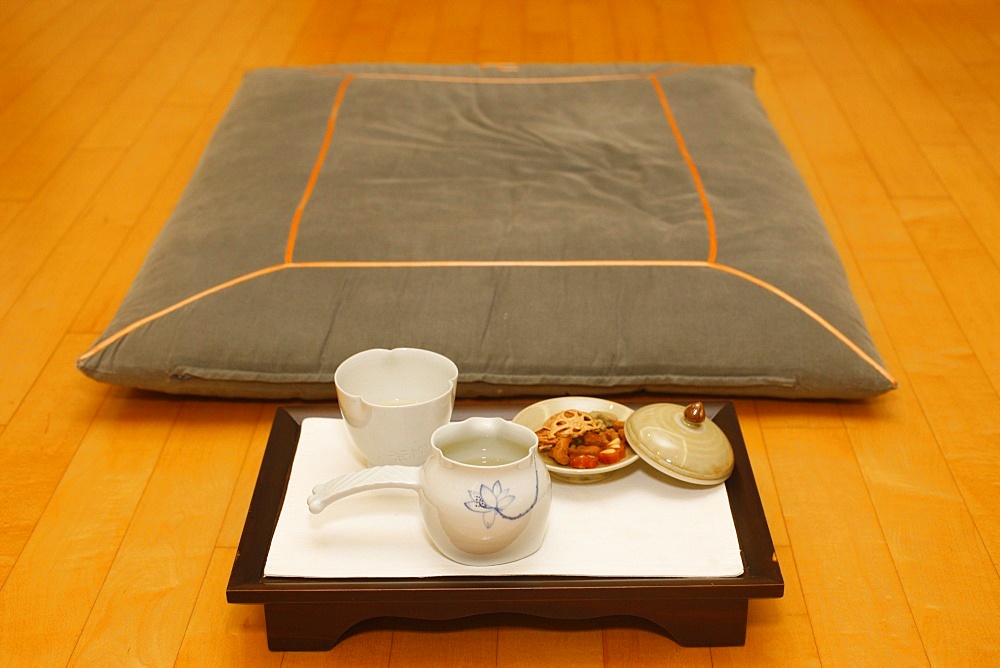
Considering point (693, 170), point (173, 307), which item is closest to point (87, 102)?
point (173, 307)

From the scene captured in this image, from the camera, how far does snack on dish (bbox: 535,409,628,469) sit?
1326mm

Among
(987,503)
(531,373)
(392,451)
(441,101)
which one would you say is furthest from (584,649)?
(441,101)

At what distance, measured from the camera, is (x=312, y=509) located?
47.3 inches

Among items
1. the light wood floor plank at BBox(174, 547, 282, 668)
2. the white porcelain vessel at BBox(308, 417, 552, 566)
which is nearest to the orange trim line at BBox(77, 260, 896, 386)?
the light wood floor plank at BBox(174, 547, 282, 668)

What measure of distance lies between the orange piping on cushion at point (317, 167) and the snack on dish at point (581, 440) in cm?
73

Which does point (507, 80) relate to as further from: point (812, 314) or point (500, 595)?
point (500, 595)

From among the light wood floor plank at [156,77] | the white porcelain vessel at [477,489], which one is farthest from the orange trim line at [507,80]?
the white porcelain vessel at [477,489]

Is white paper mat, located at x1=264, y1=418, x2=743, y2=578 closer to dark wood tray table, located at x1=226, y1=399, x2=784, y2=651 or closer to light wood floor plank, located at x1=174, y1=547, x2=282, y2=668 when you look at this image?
dark wood tray table, located at x1=226, y1=399, x2=784, y2=651

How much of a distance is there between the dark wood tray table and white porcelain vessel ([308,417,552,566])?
0.05 meters

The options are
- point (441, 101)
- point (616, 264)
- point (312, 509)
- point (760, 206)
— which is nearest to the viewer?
point (312, 509)

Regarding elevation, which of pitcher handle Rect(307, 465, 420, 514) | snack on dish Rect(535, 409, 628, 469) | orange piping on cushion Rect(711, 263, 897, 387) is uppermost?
pitcher handle Rect(307, 465, 420, 514)

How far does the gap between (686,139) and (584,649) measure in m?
1.30

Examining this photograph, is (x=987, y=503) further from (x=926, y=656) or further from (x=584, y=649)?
(x=584, y=649)

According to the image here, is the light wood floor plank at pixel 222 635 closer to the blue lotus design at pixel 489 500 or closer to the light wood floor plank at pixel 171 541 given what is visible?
the light wood floor plank at pixel 171 541
